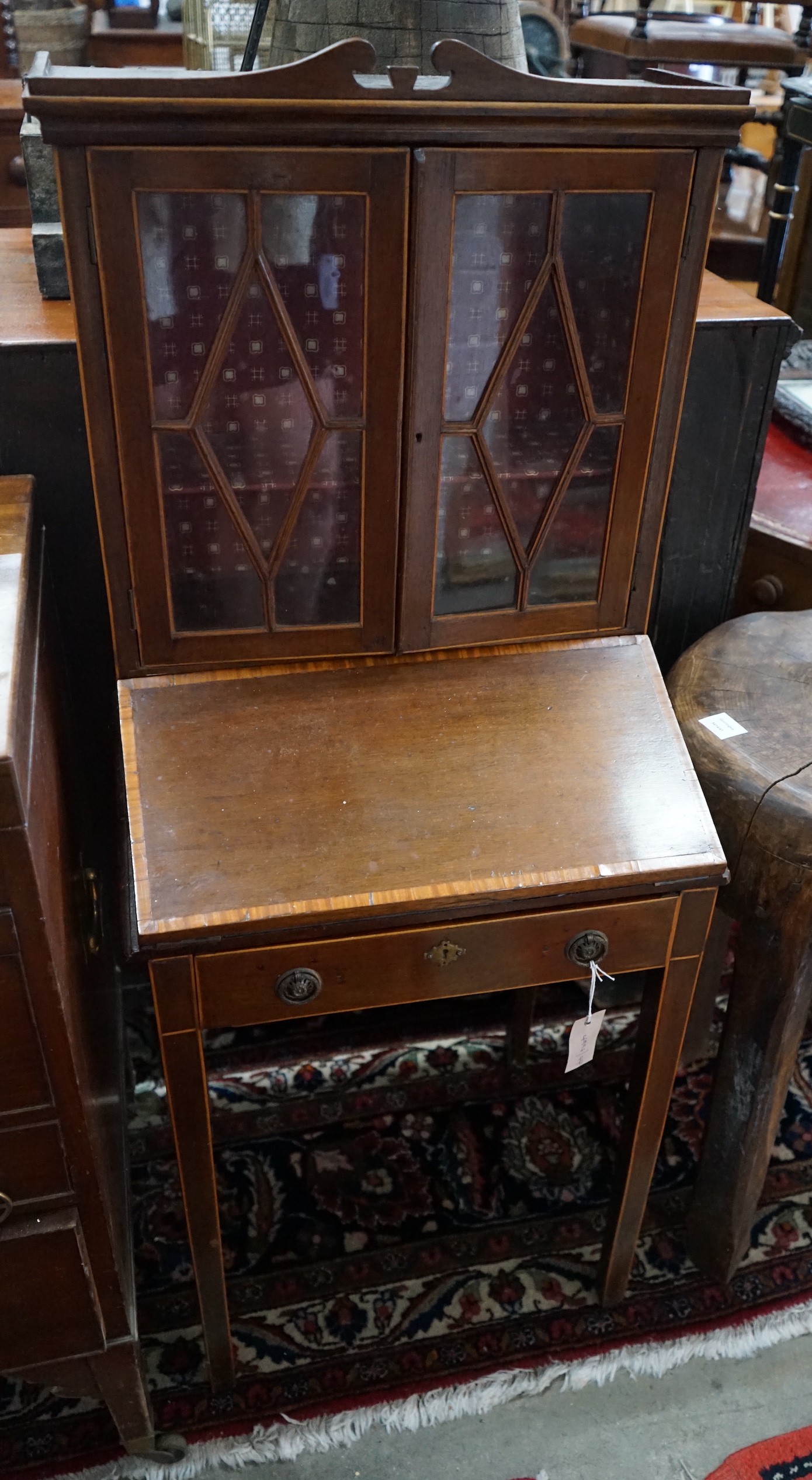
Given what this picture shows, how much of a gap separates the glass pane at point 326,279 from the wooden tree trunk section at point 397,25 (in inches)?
8.7

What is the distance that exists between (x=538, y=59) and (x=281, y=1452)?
4.21m

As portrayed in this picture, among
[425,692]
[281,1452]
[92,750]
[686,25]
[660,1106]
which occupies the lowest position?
[281,1452]

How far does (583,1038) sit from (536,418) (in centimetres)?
72

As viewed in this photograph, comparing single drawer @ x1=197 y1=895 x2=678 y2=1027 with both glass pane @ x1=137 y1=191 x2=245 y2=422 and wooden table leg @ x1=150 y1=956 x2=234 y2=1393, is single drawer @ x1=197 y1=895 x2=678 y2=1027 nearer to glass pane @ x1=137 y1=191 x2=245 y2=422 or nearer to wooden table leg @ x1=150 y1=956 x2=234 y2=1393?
wooden table leg @ x1=150 y1=956 x2=234 y2=1393

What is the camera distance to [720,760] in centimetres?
145

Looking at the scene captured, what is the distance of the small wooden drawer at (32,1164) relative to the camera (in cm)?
118

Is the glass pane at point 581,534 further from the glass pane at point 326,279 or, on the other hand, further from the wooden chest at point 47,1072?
the wooden chest at point 47,1072

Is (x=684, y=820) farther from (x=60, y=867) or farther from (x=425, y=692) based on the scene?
(x=60, y=867)

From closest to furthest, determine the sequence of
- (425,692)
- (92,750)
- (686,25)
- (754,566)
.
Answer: (425,692) < (92,750) < (754,566) < (686,25)

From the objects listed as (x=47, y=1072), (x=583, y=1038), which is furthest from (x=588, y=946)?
(x=47, y=1072)

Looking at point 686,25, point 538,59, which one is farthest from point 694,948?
point 538,59

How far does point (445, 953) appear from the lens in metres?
1.23

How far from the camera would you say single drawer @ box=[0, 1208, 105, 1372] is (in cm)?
124

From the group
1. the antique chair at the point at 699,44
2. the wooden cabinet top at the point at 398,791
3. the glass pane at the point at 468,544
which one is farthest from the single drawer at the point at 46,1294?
the antique chair at the point at 699,44
